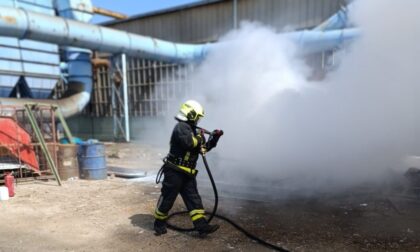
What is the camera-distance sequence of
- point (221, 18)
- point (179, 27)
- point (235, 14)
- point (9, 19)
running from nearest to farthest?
point (9, 19) < point (235, 14) < point (221, 18) < point (179, 27)

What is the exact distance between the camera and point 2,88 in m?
10.7

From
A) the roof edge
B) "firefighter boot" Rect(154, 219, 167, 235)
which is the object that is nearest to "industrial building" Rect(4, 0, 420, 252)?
"firefighter boot" Rect(154, 219, 167, 235)

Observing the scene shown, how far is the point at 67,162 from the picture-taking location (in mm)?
7102

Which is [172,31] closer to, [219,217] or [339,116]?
[339,116]

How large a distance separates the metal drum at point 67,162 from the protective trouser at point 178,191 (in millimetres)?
3871

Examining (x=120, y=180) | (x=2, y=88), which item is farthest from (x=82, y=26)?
(x=120, y=180)

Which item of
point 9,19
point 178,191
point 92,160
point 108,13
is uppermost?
point 108,13

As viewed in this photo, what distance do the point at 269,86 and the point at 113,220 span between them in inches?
182

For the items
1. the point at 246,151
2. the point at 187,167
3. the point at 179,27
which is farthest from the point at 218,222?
the point at 179,27

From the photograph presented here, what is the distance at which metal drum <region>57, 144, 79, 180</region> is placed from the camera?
7.08 meters

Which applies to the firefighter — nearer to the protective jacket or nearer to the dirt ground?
the protective jacket

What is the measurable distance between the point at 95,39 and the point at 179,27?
16.5 feet

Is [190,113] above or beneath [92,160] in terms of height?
above

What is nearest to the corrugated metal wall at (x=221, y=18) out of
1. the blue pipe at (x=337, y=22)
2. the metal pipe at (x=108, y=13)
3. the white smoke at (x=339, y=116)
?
the metal pipe at (x=108, y=13)
